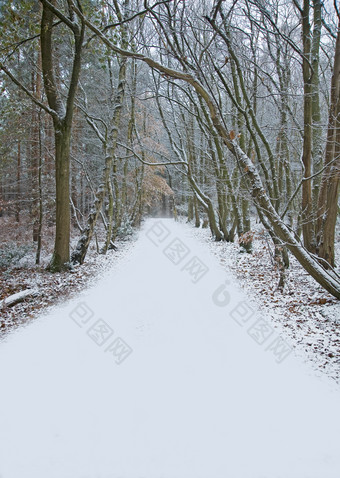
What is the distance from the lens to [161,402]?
98.6 inches

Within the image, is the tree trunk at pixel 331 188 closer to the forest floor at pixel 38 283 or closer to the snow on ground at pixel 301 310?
the snow on ground at pixel 301 310

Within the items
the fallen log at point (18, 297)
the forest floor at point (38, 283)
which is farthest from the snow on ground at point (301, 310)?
the fallen log at point (18, 297)

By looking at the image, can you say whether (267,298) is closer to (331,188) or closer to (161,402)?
(331,188)

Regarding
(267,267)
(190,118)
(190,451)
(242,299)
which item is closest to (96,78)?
(190,118)

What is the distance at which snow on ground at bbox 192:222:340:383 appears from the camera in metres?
3.35

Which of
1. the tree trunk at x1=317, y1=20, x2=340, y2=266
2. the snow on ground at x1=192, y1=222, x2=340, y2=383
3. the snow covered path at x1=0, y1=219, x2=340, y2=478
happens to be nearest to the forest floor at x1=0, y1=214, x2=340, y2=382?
the snow on ground at x1=192, y1=222, x2=340, y2=383

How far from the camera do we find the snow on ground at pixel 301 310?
335 cm

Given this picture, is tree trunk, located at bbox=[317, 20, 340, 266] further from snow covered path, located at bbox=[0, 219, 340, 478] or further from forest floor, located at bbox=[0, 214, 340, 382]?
snow covered path, located at bbox=[0, 219, 340, 478]

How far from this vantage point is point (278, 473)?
1.87 m

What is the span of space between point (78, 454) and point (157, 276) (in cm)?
494

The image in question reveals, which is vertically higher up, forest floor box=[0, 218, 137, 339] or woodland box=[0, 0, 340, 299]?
woodland box=[0, 0, 340, 299]

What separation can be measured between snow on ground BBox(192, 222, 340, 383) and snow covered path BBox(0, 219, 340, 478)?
0.93ft

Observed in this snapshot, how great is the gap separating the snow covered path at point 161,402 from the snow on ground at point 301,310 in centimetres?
28

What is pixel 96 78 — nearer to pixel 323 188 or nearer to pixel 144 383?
pixel 323 188
